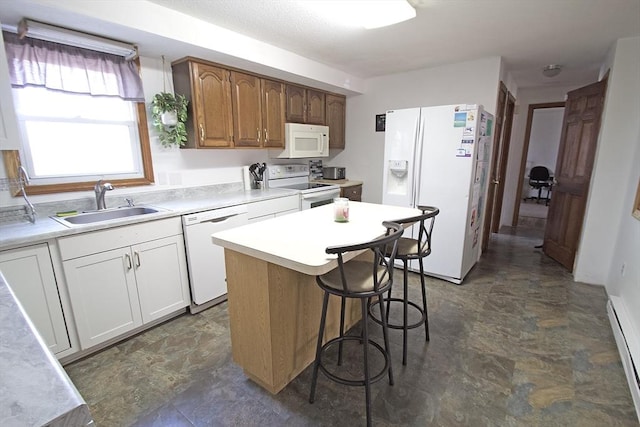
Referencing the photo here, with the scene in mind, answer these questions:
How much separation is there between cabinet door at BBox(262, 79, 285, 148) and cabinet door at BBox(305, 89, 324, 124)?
0.48 meters

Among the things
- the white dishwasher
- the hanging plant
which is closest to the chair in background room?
the white dishwasher

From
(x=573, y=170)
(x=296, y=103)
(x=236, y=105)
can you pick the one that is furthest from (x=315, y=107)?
(x=573, y=170)

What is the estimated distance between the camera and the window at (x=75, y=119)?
2.06 metres

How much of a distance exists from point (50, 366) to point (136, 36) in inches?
92.2

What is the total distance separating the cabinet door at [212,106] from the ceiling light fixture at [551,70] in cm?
371

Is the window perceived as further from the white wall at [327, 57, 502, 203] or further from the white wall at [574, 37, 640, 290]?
the white wall at [574, 37, 640, 290]

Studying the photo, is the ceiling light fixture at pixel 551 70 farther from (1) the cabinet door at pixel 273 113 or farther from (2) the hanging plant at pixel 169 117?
(2) the hanging plant at pixel 169 117

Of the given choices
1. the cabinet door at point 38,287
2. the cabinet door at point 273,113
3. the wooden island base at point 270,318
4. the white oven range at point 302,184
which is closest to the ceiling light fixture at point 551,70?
the white oven range at point 302,184

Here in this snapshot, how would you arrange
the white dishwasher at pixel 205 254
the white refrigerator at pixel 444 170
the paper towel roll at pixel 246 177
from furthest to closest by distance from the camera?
the paper towel roll at pixel 246 177 → the white refrigerator at pixel 444 170 → the white dishwasher at pixel 205 254

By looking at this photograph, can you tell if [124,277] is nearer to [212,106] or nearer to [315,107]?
[212,106]

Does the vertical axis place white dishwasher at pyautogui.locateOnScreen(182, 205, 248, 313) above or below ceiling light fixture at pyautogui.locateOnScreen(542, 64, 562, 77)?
below

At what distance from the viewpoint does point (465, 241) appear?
10.1 feet

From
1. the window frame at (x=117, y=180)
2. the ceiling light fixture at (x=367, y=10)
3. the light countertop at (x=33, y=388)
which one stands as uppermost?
the ceiling light fixture at (x=367, y=10)

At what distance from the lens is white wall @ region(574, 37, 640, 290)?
2.73 metres
